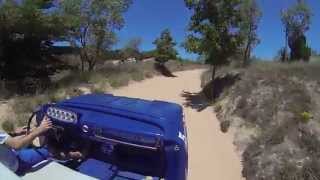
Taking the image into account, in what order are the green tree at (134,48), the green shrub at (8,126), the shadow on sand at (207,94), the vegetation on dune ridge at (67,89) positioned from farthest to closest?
the green tree at (134,48), the shadow on sand at (207,94), the vegetation on dune ridge at (67,89), the green shrub at (8,126)

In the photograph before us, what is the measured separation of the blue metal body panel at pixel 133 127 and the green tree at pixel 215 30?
13.1 metres

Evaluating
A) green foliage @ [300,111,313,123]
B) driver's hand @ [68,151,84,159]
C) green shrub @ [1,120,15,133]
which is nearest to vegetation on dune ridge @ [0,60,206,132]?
green shrub @ [1,120,15,133]

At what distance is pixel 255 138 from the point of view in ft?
35.8

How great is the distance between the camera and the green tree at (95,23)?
25000 mm

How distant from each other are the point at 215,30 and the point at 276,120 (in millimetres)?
8016

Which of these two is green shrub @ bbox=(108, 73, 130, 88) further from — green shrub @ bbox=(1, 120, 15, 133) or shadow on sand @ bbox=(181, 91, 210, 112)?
green shrub @ bbox=(1, 120, 15, 133)

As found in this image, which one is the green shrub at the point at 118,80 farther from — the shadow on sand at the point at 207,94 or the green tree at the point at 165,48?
the green tree at the point at 165,48

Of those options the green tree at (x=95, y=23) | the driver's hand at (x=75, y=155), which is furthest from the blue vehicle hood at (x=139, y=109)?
the green tree at (x=95, y=23)

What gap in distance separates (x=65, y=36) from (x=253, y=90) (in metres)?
12.6

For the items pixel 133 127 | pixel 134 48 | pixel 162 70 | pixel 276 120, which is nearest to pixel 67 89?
pixel 276 120

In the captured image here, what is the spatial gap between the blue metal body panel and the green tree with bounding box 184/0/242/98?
13.1 metres

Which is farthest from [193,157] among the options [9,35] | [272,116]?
[9,35]

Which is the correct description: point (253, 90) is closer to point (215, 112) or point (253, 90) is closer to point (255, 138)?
point (215, 112)

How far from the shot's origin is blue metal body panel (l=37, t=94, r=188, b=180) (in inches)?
199
